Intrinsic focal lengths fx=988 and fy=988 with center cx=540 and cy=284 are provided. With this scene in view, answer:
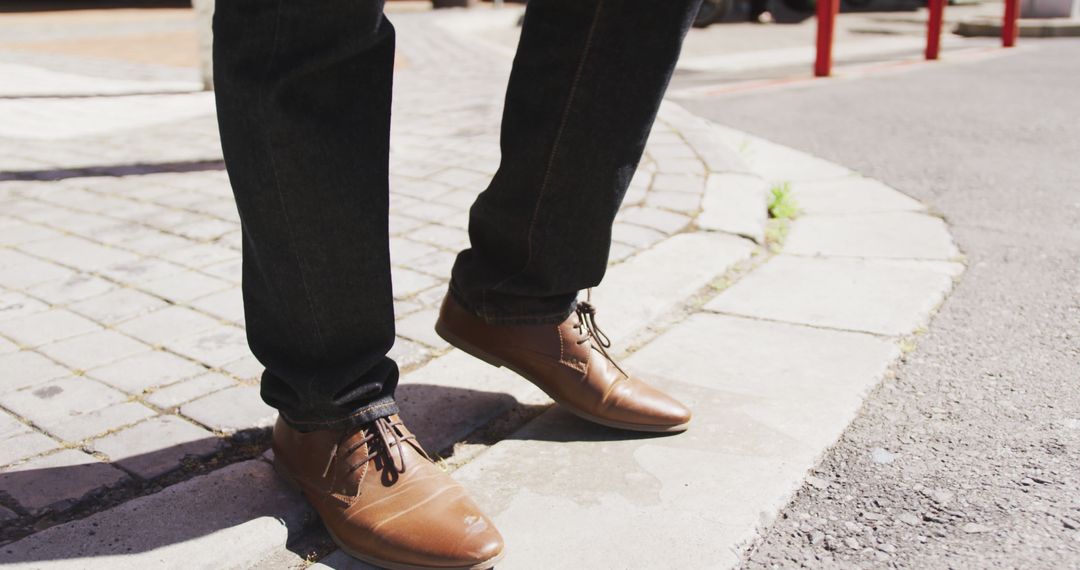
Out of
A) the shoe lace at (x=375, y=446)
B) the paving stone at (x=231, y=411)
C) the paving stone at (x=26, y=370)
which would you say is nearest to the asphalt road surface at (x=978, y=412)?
the shoe lace at (x=375, y=446)

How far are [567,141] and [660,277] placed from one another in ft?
3.34

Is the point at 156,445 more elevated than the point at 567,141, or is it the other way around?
the point at 567,141

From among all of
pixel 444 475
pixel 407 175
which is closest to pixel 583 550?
pixel 444 475

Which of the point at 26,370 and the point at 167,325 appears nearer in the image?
the point at 26,370

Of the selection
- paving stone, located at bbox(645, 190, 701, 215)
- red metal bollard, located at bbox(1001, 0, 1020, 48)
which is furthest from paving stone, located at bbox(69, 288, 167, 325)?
red metal bollard, located at bbox(1001, 0, 1020, 48)

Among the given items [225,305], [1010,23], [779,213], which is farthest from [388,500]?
[1010,23]

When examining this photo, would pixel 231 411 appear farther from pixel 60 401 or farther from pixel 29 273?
pixel 29 273

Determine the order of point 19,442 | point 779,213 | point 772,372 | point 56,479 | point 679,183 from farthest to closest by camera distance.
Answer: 1. point 679,183
2. point 779,213
3. point 772,372
4. point 19,442
5. point 56,479

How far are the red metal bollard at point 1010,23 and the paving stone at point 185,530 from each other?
9.32m

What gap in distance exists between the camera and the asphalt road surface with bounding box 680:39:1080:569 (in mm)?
1456

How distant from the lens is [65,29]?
10.8 meters

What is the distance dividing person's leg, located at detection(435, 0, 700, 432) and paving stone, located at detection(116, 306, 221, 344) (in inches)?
26.2

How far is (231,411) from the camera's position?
1825mm

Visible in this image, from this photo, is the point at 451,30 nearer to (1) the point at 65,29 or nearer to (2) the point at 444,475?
(1) the point at 65,29
